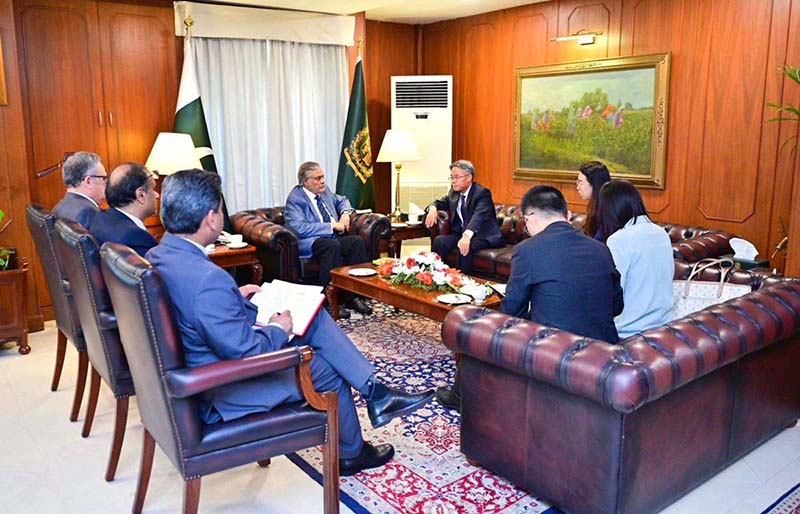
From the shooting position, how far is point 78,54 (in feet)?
17.6

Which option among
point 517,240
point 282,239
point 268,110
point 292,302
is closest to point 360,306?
point 282,239

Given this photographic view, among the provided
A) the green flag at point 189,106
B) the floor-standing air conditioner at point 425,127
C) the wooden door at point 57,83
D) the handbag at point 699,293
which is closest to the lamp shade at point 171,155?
the green flag at point 189,106

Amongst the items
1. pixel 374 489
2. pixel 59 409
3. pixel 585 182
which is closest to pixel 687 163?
pixel 585 182

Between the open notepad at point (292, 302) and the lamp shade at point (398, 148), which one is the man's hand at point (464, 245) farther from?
the open notepad at point (292, 302)

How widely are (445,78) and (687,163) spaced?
114 inches

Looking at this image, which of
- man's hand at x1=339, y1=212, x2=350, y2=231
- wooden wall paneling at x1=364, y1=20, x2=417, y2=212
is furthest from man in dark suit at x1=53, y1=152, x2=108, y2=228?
wooden wall paneling at x1=364, y1=20, x2=417, y2=212

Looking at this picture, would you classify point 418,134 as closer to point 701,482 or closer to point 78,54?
point 78,54

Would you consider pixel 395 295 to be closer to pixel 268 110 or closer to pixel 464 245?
pixel 464 245

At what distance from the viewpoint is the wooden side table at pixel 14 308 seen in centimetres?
445

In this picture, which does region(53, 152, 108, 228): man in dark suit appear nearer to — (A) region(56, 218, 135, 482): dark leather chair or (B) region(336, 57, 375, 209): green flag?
(A) region(56, 218, 135, 482): dark leather chair

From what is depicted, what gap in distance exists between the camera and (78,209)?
3664mm

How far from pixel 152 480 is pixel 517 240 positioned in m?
3.98

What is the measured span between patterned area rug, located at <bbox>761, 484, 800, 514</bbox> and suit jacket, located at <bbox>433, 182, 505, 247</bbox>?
128 inches

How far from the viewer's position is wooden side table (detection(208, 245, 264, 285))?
4.91m
